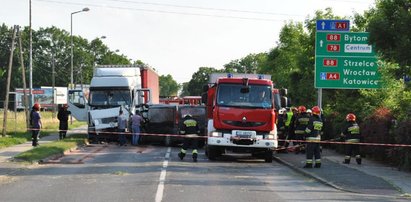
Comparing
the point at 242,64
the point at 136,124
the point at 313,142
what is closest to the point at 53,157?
the point at 136,124

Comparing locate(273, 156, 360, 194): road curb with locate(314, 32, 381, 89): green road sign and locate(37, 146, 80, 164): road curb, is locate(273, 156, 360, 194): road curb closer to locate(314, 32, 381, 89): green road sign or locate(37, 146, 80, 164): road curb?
locate(314, 32, 381, 89): green road sign

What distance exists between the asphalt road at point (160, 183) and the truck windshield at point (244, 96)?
1886 millimetres

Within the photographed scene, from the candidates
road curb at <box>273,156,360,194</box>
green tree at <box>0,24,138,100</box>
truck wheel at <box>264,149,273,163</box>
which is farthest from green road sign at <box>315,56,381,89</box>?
green tree at <box>0,24,138,100</box>

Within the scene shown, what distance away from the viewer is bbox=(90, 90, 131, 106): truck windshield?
97.9ft

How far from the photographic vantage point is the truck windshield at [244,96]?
65.0 ft

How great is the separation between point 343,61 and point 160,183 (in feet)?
43.3

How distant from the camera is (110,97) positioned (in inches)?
1178

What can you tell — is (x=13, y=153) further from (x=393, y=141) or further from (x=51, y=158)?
(x=393, y=141)

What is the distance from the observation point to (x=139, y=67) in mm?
33812

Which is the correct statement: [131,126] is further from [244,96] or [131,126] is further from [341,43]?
[341,43]

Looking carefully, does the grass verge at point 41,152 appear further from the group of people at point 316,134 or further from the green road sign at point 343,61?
the green road sign at point 343,61

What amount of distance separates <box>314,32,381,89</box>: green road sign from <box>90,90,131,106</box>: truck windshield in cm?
983

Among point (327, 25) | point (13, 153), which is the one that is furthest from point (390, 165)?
point (13, 153)

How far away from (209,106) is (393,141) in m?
6.15
